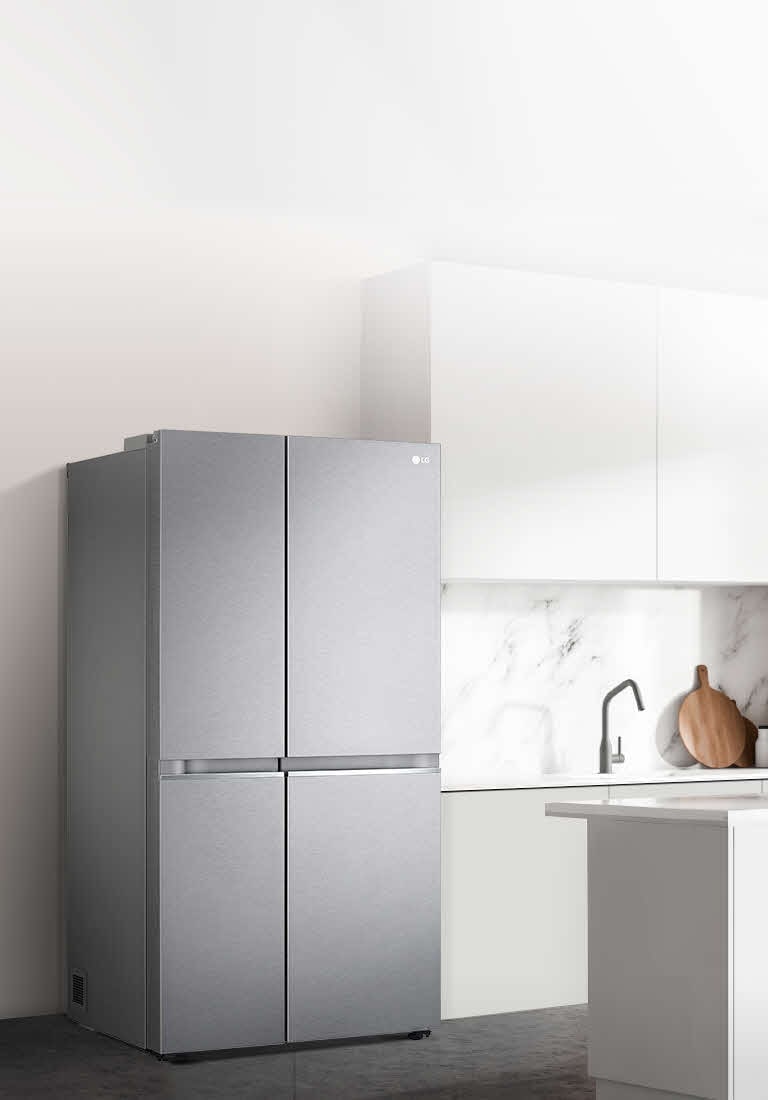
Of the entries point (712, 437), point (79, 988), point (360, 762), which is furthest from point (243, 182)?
point (79, 988)

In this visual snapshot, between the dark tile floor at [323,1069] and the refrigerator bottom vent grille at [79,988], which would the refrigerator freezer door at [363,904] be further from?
the refrigerator bottom vent grille at [79,988]

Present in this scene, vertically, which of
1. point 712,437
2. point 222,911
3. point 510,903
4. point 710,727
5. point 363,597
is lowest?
point 510,903

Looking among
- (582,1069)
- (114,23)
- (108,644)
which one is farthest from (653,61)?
(582,1069)

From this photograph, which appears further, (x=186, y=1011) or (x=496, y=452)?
(x=496, y=452)

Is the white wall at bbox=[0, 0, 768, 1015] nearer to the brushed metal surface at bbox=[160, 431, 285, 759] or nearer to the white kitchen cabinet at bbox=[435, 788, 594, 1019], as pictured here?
the brushed metal surface at bbox=[160, 431, 285, 759]

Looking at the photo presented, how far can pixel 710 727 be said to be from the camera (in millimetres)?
6324

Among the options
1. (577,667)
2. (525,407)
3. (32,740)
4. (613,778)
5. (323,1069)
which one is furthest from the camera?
(577,667)

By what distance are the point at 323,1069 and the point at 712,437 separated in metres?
2.54

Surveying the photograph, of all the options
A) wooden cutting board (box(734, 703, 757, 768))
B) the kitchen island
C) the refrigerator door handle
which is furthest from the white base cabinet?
the kitchen island

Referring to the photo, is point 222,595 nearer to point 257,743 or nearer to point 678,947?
point 257,743

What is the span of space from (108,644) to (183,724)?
0.42 meters

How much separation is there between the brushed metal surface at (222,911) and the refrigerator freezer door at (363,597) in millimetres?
236

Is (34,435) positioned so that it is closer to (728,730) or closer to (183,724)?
(183,724)

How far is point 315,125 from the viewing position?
537 cm
